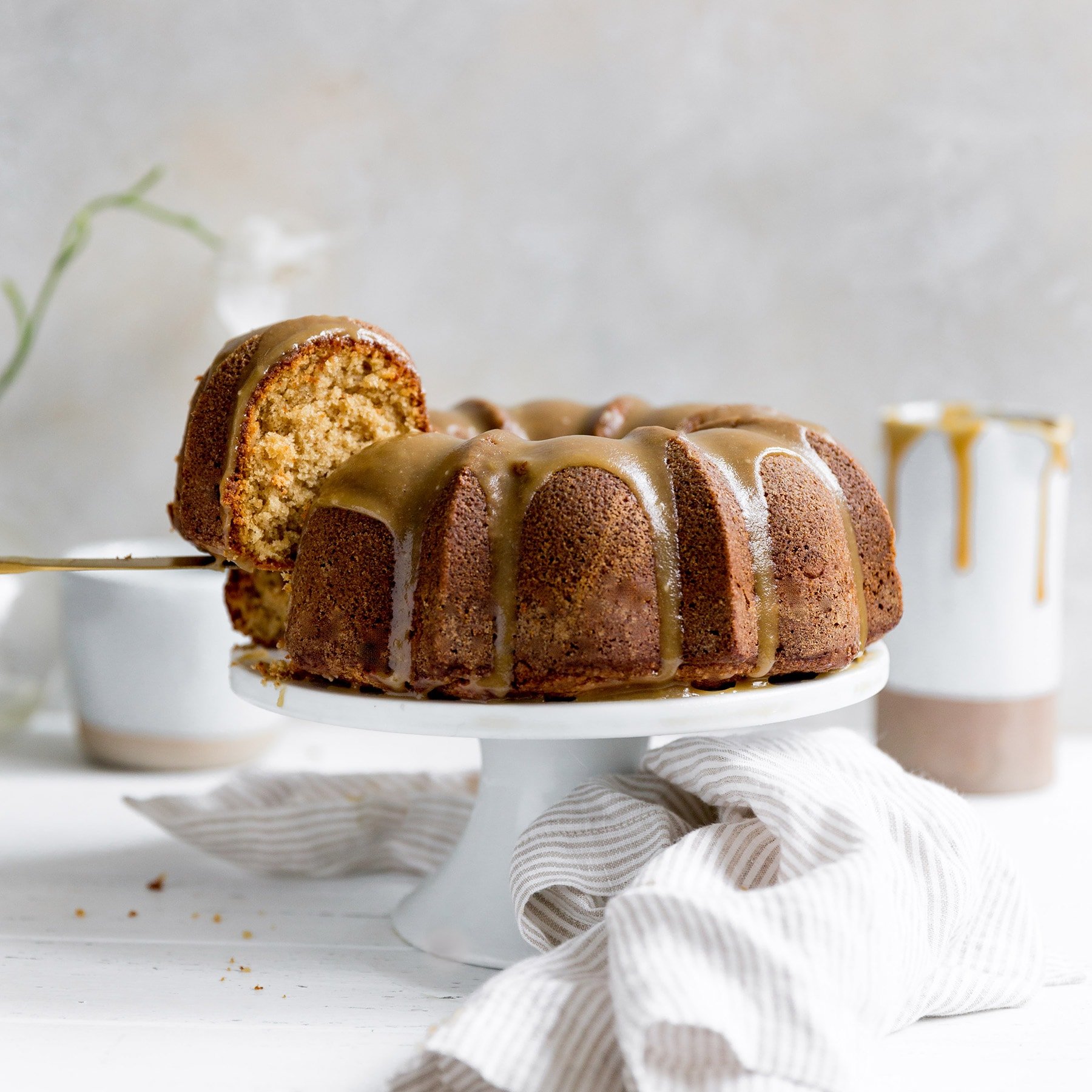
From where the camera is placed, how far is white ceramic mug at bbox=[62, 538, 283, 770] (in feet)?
5.03

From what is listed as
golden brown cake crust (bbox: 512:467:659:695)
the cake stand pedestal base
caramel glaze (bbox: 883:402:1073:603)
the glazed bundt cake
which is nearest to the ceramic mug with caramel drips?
caramel glaze (bbox: 883:402:1073:603)

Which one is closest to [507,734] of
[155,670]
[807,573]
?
[807,573]

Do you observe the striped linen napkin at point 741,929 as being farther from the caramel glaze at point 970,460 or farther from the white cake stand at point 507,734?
the caramel glaze at point 970,460

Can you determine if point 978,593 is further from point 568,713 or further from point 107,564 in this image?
point 107,564

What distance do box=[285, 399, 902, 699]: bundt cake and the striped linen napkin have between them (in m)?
0.11

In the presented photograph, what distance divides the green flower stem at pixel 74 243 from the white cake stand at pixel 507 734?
0.81 metres

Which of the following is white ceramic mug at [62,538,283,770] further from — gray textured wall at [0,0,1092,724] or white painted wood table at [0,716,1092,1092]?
gray textured wall at [0,0,1092,724]

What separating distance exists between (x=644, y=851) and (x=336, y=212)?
44.5 inches

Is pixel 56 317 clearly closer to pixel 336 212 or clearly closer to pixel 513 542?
pixel 336 212

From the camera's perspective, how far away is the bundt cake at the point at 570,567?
0.92 metres

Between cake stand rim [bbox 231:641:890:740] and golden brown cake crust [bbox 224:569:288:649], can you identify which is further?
golden brown cake crust [bbox 224:569:288:649]

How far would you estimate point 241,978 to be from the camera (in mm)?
1004

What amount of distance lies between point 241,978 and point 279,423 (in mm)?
444

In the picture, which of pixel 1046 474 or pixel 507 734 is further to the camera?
pixel 1046 474
